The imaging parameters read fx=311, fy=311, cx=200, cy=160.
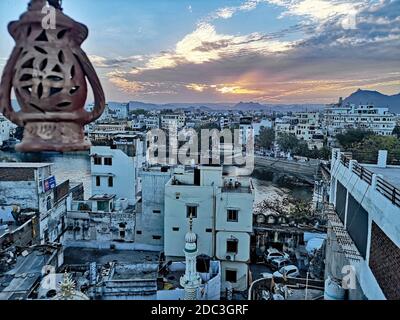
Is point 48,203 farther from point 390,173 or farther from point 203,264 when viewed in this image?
point 390,173

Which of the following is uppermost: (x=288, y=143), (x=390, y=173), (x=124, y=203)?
(x=390, y=173)

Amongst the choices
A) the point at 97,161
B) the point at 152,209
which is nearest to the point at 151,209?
the point at 152,209

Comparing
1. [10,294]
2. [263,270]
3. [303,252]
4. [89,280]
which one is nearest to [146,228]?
[89,280]

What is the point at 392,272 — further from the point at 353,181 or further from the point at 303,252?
the point at 303,252

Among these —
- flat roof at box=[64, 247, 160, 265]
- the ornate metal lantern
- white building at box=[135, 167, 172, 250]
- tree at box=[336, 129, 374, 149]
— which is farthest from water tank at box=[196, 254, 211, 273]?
tree at box=[336, 129, 374, 149]

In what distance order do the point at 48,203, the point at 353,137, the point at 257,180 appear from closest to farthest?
the point at 48,203 < the point at 353,137 < the point at 257,180

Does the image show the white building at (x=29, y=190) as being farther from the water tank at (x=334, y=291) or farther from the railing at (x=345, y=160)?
the water tank at (x=334, y=291)
